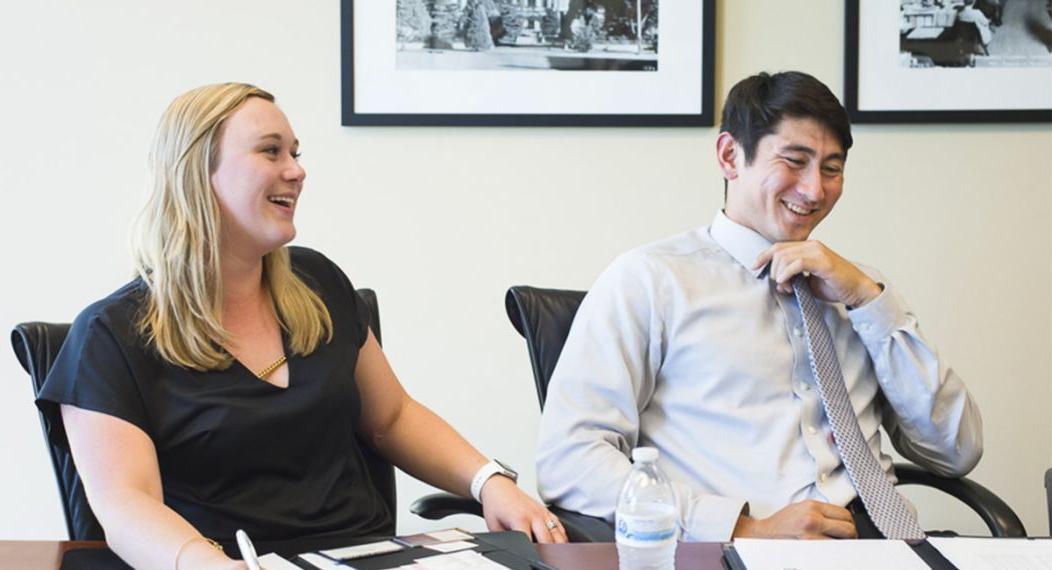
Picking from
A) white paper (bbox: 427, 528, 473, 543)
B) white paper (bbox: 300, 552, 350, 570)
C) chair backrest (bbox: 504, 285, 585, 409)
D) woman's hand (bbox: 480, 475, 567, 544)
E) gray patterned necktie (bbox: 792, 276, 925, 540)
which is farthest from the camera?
chair backrest (bbox: 504, 285, 585, 409)

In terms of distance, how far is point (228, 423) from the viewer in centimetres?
164

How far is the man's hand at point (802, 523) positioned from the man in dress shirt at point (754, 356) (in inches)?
2.5

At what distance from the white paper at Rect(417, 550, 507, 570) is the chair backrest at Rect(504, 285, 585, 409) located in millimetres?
804

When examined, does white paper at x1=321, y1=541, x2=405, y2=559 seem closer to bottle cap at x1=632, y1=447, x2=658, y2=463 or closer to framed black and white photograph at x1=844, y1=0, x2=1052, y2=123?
bottle cap at x1=632, y1=447, x2=658, y2=463

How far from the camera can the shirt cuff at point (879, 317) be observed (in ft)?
6.71

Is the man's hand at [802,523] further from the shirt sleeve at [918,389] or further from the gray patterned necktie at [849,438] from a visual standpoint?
the shirt sleeve at [918,389]

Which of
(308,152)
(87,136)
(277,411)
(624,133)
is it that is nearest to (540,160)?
(624,133)

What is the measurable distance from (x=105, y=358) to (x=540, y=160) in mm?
1529

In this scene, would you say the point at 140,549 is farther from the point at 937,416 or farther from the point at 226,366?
the point at 937,416

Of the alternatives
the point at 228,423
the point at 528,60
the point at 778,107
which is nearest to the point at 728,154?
the point at 778,107

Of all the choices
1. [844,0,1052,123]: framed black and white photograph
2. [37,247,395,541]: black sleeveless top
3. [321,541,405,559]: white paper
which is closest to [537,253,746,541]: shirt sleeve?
[37,247,395,541]: black sleeveless top

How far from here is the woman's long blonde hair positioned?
5.54ft

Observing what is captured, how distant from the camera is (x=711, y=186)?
2.93 m

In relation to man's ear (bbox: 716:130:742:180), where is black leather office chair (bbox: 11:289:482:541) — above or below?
below
